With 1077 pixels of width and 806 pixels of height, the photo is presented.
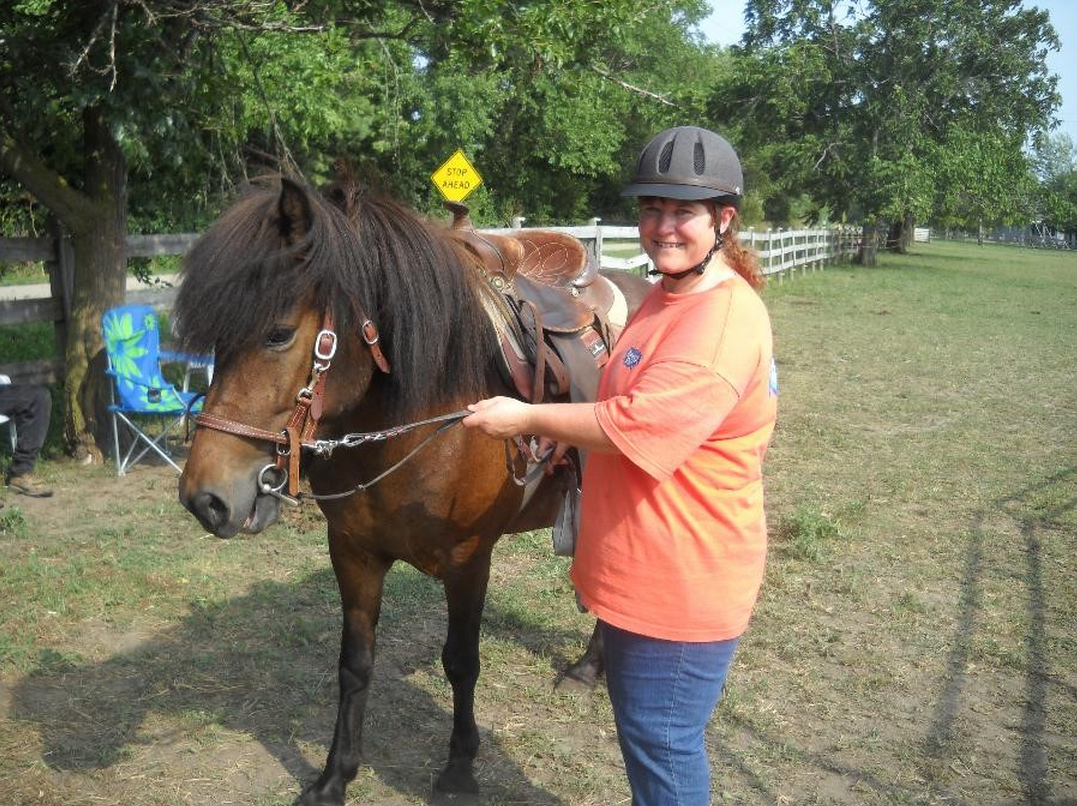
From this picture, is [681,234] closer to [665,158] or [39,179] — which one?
[665,158]

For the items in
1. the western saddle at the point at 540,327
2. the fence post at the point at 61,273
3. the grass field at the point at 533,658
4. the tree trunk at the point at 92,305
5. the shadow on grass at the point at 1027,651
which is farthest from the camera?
the fence post at the point at 61,273

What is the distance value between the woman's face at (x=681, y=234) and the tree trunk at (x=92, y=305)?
19.6 feet

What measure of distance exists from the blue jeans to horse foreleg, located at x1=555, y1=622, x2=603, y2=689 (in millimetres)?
1964

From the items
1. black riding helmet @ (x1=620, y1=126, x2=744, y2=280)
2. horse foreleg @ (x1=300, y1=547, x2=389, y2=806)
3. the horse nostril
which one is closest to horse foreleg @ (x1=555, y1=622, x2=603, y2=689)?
horse foreleg @ (x1=300, y1=547, x2=389, y2=806)

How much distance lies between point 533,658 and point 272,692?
1127mm

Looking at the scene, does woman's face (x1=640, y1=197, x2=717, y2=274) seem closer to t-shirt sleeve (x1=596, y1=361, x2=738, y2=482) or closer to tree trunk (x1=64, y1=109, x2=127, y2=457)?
t-shirt sleeve (x1=596, y1=361, x2=738, y2=482)

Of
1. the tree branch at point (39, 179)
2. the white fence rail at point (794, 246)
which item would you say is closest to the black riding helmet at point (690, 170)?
the tree branch at point (39, 179)

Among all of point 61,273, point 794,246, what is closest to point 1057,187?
point 794,246

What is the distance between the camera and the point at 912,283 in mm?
26062

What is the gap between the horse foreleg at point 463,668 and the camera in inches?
122

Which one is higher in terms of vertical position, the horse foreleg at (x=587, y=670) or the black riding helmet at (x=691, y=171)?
the black riding helmet at (x=691, y=171)

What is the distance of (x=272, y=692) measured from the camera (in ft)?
12.7

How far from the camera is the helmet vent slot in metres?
1.92

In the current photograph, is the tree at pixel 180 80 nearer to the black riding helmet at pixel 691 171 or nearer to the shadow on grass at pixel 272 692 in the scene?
the shadow on grass at pixel 272 692
